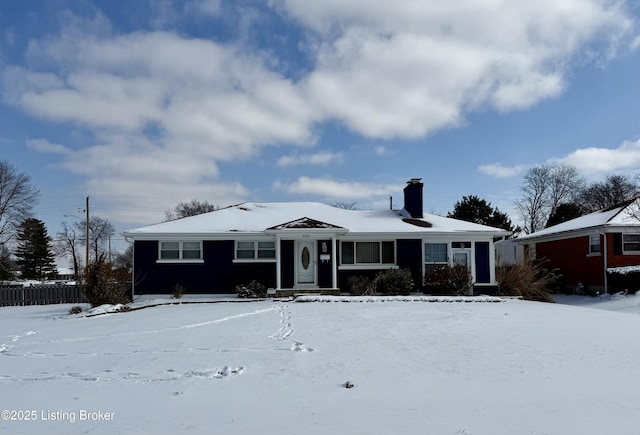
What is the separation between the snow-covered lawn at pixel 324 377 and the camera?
203 inches

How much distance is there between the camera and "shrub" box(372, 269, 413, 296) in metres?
19.6

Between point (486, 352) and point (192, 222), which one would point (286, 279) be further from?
point (486, 352)

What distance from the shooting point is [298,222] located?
20.4m

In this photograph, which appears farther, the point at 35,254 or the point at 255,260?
the point at 35,254

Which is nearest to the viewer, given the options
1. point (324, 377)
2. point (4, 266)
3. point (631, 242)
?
point (324, 377)

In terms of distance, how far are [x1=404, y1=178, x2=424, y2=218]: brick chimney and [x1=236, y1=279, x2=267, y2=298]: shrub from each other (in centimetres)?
845

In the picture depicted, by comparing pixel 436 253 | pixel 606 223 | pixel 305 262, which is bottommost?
pixel 305 262

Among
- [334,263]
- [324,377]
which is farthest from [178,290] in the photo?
[324,377]

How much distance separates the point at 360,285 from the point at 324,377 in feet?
43.5

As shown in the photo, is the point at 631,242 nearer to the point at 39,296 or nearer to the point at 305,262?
the point at 305,262

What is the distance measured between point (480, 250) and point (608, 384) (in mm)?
15319

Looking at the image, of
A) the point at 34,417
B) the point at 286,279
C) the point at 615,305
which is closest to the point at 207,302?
the point at 286,279

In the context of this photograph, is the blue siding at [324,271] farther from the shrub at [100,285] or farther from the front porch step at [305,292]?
the shrub at [100,285]

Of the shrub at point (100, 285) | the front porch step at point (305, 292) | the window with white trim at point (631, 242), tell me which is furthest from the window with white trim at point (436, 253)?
the shrub at point (100, 285)
